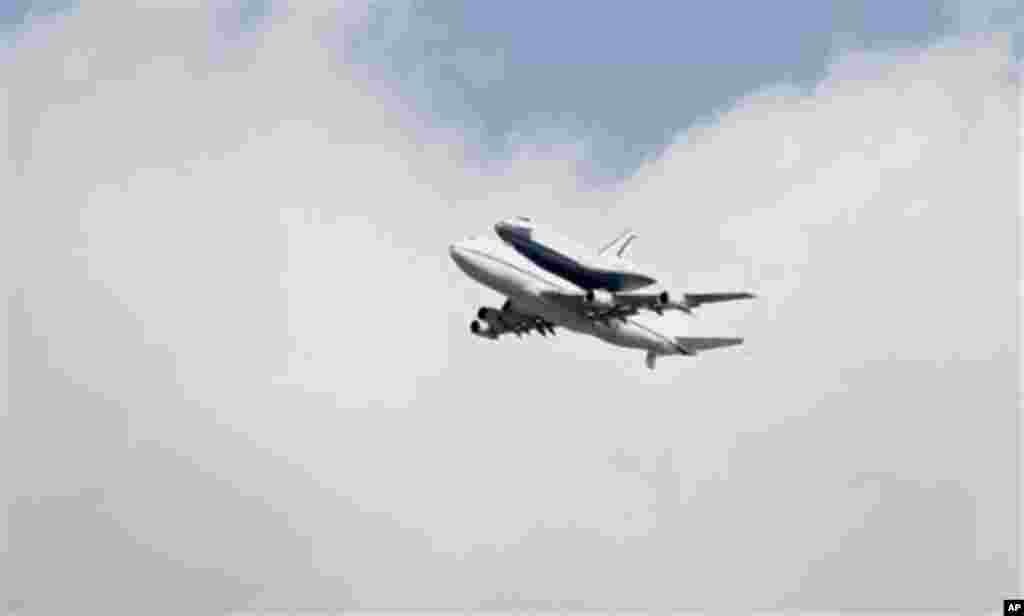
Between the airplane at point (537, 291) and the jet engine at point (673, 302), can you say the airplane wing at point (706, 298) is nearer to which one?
the jet engine at point (673, 302)

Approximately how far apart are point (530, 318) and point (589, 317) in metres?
11.4

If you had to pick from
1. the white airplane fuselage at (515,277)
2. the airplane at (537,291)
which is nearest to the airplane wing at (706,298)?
the airplane at (537,291)

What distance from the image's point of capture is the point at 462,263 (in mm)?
184375

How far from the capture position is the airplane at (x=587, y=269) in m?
185

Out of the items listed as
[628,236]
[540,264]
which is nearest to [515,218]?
[540,264]

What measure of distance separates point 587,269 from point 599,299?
2685 millimetres

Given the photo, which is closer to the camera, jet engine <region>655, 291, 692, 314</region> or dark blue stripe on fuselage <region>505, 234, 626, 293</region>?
jet engine <region>655, 291, 692, 314</region>

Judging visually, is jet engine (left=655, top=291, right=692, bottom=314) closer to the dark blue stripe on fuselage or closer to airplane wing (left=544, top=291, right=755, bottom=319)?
airplane wing (left=544, top=291, right=755, bottom=319)

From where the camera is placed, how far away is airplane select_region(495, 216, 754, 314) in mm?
Result: 185250

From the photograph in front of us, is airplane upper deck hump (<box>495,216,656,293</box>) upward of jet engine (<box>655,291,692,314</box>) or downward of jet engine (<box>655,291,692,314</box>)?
upward

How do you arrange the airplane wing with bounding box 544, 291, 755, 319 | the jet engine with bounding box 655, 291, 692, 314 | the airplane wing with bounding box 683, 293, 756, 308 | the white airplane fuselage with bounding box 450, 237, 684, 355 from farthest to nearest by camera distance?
1. the jet engine with bounding box 655, 291, 692, 314
2. the airplane wing with bounding box 544, 291, 755, 319
3. the white airplane fuselage with bounding box 450, 237, 684, 355
4. the airplane wing with bounding box 683, 293, 756, 308

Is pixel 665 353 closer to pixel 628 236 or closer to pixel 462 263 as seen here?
pixel 628 236

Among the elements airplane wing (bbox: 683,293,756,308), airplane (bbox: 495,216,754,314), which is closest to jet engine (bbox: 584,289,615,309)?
airplane (bbox: 495,216,754,314)

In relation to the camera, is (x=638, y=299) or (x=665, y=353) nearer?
(x=638, y=299)
